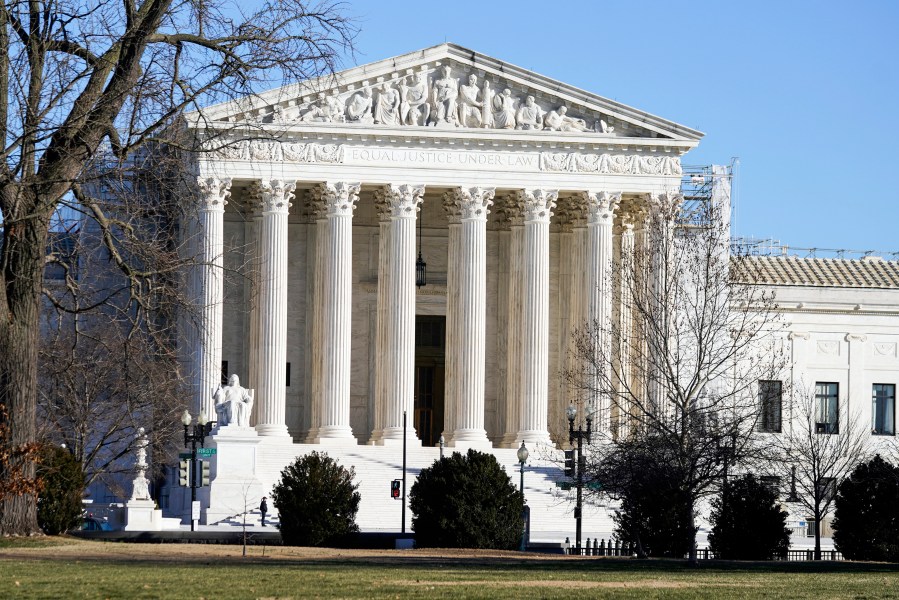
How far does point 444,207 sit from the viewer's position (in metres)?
74.6

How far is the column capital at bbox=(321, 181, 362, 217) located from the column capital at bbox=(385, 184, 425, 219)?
4.54 feet

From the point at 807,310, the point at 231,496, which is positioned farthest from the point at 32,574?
the point at 807,310

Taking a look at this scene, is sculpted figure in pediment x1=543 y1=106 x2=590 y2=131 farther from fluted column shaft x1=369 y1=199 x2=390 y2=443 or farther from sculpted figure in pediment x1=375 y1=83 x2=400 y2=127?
fluted column shaft x1=369 y1=199 x2=390 y2=443

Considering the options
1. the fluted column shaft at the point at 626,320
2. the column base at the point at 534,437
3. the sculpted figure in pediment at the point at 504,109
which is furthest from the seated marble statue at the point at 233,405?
the sculpted figure in pediment at the point at 504,109

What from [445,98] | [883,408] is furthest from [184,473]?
[883,408]

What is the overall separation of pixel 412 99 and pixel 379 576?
4305cm

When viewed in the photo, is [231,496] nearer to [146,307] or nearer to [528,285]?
[528,285]

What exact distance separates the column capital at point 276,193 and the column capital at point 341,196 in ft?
4.85

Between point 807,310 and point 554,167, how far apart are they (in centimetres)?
1900

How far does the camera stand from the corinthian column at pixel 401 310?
70750 mm

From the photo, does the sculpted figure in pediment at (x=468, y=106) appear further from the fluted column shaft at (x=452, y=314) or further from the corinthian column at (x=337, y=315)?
the corinthian column at (x=337, y=315)

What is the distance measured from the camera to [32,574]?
1107 inches

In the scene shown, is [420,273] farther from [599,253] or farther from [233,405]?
[233,405]

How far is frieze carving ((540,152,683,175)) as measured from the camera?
72312 mm
